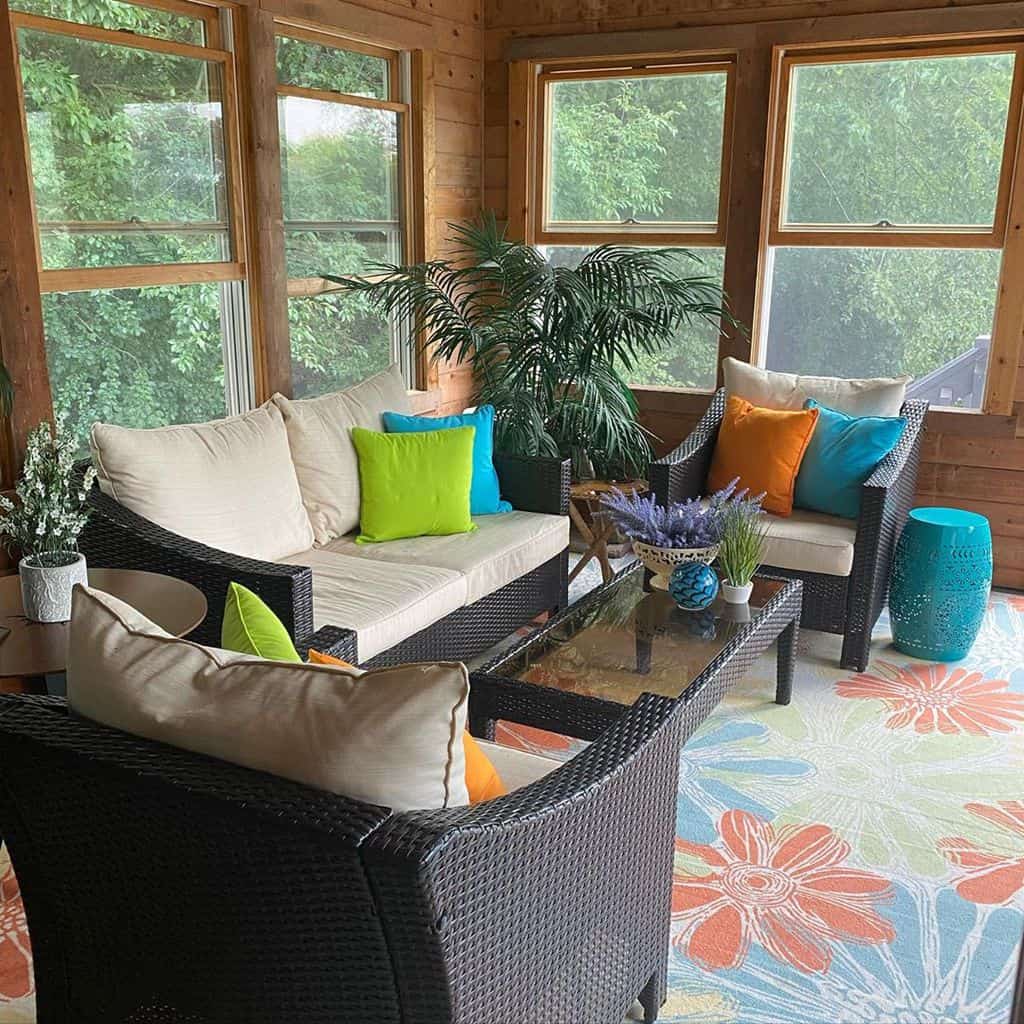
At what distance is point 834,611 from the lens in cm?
357

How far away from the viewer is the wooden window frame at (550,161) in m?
4.53

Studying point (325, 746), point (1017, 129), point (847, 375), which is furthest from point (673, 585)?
point (1017, 129)

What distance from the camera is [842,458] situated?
373cm

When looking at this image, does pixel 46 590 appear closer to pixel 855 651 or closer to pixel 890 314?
pixel 855 651

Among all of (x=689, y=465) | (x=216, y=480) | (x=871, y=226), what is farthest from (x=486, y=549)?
(x=871, y=226)

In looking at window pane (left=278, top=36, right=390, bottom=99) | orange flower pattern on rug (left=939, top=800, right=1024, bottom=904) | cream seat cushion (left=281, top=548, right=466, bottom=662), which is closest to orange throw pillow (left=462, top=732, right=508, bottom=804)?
cream seat cushion (left=281, top=548, right=466, bottom=662)

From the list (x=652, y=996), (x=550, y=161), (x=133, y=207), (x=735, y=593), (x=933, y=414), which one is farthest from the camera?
(x=550, y=161)

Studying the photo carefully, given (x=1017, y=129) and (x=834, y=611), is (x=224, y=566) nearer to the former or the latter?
(x=834, y=611)

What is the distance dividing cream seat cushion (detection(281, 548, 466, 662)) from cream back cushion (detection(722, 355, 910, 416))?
1.61 m

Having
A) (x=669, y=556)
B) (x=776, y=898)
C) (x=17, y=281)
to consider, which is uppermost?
(x=17, y=281)

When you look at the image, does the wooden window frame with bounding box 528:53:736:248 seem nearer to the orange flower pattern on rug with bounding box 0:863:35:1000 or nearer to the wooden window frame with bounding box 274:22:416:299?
the wooden window frame with bounding box 274:22:416:299

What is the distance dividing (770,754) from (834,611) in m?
0.77

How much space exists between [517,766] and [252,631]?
589 mm

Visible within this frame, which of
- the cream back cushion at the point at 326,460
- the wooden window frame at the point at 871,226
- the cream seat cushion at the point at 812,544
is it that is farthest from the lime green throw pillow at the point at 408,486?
the wooden window frame at the point at 871,226
